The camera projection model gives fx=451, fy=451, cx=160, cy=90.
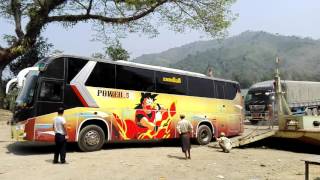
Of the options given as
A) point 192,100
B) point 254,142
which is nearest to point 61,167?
point 192,100

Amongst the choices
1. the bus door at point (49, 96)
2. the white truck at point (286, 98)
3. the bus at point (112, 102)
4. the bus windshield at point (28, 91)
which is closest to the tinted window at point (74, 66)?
the bus at point (112, 102)

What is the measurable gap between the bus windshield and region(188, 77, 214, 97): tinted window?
6832 millimetres

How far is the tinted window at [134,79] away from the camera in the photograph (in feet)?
52.2

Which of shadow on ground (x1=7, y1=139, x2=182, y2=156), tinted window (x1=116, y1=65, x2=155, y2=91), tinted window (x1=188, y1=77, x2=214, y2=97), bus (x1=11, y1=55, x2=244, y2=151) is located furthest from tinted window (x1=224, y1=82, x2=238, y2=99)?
tinted window (x1=116, y1=65, x2=155, y2=91)

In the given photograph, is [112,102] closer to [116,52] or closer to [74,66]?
[74,66]

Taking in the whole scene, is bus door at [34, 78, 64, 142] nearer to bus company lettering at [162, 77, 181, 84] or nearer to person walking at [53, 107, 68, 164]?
person walking at [53, 107, 68, 164]

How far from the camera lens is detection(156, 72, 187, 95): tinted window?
17.3 metres

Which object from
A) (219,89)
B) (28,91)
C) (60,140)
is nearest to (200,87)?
(219,89)

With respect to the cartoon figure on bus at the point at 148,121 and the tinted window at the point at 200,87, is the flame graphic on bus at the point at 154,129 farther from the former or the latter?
the tinted window at the point at 200,87

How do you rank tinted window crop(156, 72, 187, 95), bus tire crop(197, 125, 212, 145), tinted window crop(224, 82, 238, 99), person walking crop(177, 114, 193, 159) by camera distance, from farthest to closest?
tinted window crop(224, 82, 238, 99)
bus tire crop(197, 125, 212, 145)
tinted window crop(156, 72, 187, 95)
person walking crop(177, 114, 193, 159)

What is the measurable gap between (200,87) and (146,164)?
6.99m

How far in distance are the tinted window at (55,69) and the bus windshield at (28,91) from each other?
14.4 inches

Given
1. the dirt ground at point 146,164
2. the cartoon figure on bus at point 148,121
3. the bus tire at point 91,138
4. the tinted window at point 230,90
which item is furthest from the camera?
the tinted window at point 230,90

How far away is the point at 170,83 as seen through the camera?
17.8m
